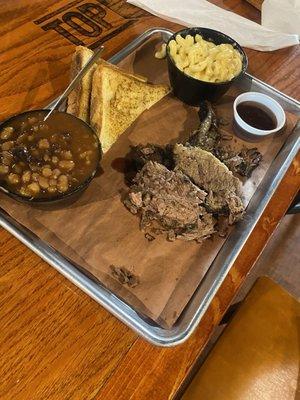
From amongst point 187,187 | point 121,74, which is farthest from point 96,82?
point 187,187

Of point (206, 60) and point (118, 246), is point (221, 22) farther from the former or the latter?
point (118, 246)

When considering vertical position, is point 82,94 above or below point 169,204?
above

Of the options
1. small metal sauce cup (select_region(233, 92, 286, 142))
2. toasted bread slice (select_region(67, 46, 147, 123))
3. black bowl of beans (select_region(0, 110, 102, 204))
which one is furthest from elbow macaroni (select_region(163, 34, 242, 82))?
black bowl of beans (select_region(0, 110, 102, 204))

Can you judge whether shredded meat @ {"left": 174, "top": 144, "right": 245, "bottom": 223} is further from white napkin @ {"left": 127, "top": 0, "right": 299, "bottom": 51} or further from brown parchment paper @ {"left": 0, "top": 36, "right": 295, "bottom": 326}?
white napkin @ {"left": 127, "top": 0, "right": 299, "bottom": 51}

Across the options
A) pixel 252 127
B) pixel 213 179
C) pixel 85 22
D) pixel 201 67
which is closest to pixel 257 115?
pixel 252 127

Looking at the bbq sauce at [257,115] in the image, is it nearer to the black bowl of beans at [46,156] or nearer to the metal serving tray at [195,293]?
the metal serving tray at [195,293]

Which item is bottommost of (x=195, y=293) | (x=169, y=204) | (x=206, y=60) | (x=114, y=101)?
(x=195, y=293)

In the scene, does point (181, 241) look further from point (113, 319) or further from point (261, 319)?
point (261, 319)
